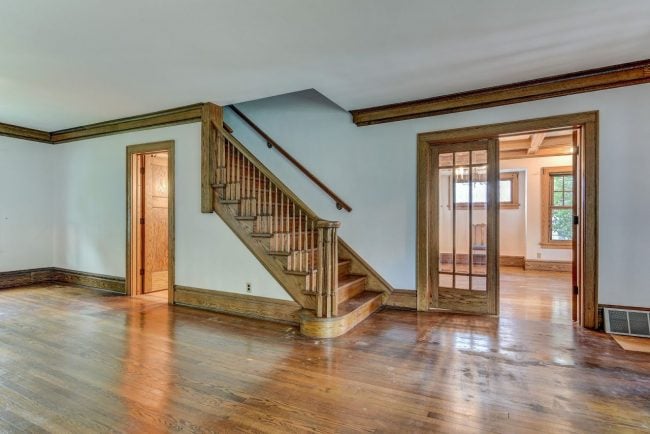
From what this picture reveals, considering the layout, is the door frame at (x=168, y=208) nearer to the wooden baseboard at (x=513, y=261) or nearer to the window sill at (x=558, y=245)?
the wooden baseboard at (x=513, y=261)

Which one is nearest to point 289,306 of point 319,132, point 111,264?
point 319,132

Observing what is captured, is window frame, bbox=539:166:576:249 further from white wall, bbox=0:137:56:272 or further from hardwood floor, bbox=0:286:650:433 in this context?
white wall, bbox=0:137:56:272

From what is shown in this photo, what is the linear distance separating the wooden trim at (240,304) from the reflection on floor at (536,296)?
2.52 meters

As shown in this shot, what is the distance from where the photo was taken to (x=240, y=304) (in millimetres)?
4176

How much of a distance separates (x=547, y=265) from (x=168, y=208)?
7681mm

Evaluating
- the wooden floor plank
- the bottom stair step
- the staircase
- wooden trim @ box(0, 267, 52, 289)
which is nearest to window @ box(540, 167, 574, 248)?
the wooden floor plank

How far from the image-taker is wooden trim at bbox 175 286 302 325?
3844 mm

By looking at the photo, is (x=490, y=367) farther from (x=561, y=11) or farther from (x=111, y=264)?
(x=111, y=264)

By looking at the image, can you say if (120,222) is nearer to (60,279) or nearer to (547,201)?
(60,279)

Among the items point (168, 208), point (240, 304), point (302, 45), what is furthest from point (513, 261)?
point (168, 208)

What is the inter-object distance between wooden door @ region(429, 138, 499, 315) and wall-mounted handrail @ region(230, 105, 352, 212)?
1222mm

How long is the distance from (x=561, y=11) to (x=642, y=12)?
58cm

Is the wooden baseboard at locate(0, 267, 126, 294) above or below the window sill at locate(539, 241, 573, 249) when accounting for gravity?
below

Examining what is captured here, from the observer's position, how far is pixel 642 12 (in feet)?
7.92
